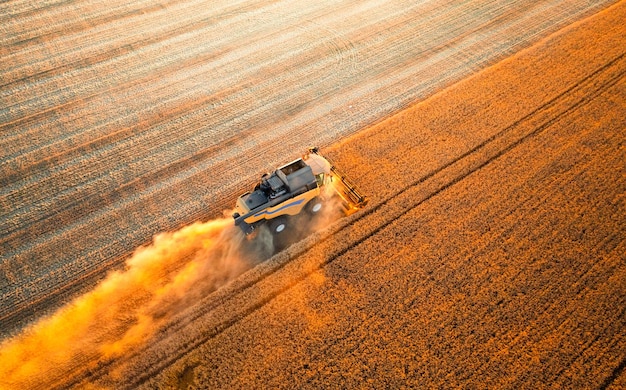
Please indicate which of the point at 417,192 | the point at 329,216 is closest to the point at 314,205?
the point at 329,216

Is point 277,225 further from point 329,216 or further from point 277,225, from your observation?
point 329,216

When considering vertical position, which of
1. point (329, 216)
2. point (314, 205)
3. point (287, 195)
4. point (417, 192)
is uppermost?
point (287, 195)

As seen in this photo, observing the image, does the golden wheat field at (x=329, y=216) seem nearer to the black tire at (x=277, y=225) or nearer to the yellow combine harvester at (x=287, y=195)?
the black tire at (x=277, y=225)

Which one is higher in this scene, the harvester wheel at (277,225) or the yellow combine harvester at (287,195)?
the yellow combine harvester at (287,195)

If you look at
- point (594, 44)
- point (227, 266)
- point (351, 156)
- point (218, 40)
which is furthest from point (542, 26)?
point (227, 266)

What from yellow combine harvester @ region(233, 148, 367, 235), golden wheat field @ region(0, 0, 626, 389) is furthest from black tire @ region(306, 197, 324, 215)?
golden wheat field @ region(0, 0, 626, 389)

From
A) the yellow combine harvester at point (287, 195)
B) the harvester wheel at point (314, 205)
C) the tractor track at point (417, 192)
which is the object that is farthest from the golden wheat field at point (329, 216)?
the yellow combine harvester at point (287, 195)

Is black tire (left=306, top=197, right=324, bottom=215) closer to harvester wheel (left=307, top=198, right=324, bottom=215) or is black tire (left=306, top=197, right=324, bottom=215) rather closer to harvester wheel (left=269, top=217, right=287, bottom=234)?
harvester wheel (left=307, top=198, right=324, bottom=215)
